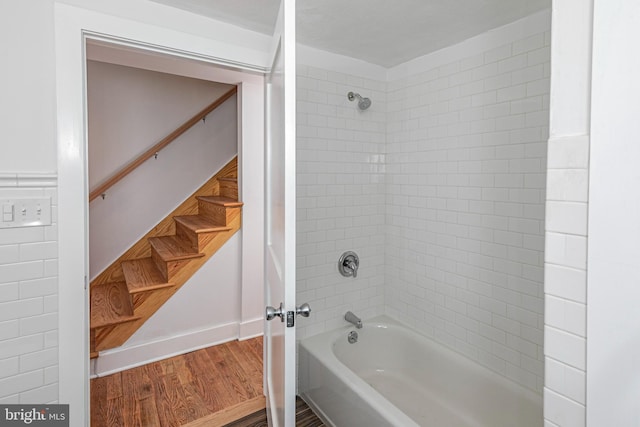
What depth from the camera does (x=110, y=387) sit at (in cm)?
220

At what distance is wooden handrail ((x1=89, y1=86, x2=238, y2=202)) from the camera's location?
2.83 m

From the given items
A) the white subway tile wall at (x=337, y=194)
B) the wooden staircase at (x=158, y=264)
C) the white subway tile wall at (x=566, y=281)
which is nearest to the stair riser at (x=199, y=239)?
the wooden staircase at (x=158, y=264)

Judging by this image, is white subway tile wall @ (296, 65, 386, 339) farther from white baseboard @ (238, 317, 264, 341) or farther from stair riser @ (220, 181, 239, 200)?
stair riser @ (220, 181, 239, 200)

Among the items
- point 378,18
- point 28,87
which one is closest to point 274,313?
point 28,87

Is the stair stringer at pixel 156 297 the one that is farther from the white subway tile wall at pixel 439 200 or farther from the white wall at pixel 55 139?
the white wall at pixel 55 139

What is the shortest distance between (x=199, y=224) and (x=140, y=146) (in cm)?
97

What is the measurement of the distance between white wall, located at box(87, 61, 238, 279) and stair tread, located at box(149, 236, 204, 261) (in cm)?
21

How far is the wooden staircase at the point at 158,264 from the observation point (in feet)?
7.86

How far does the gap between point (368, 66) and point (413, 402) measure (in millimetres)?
2201

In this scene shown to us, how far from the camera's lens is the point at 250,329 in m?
2.88

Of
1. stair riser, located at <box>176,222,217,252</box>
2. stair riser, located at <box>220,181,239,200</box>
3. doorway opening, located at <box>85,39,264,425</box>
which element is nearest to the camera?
doorway opening, located at <box>85,39,264,425</box>

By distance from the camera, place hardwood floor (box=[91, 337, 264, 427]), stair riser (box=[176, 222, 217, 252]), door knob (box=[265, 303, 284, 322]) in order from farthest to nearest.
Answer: stair riser (box=[176, 222, 217, 252]), hardwood floor (box=[91, 337, 264, 427]), door knob (box=[265, 303, 284, 322])

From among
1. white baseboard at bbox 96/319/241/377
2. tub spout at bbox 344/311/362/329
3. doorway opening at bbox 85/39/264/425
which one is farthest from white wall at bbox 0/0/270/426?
tub spout at bbox 344/311/362/329

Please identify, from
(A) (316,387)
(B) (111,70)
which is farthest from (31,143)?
(B) (111,70)
